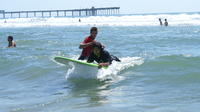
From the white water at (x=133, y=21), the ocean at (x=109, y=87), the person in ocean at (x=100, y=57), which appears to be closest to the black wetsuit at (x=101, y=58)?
the person in ocean at (x=100, y=57)

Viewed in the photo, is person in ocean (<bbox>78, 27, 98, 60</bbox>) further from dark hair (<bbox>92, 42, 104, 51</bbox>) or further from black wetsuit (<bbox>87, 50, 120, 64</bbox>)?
black wetsuit (<bbox>87, 50, 120, 64</bbox>)

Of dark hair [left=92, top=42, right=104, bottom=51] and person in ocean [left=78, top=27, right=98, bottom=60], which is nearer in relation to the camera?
dark hair [left=92, top=42, right=104, bottom=51]

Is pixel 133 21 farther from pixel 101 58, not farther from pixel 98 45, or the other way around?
pixel 98 45

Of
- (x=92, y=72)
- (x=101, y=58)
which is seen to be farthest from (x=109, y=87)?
(x=101, y=58)

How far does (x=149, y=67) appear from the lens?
39.4ft

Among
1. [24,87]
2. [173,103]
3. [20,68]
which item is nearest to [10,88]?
[24,87]

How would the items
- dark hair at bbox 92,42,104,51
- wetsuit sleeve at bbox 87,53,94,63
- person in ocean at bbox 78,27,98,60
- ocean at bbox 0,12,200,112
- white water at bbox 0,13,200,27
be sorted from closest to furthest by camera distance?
ocean at bbox 0,12,200,112
dark hair at bbox 92,42,104,51
person in ocean at bbox 78,27,98,60
wetsuit sleeve at bbox 87,53,94,63
white water at bbox 0,13,200,27

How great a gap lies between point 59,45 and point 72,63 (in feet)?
38.3

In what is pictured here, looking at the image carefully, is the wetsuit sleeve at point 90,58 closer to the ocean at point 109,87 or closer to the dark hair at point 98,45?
the dark hair at point 98,45

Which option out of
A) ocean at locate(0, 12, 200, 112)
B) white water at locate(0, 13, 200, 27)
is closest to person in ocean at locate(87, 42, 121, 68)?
ocean at locate(0, 12, 200, 112)

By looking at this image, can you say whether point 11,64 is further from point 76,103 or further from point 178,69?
point 76,103

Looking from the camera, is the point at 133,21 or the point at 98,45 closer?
the point at 98,45

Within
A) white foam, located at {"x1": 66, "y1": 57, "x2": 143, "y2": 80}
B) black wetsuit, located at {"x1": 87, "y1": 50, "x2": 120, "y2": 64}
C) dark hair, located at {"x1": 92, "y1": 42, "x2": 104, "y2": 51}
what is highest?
dark hair, located at {"x1": 92, "y1": 42, "x2": 104, "y2": 51}

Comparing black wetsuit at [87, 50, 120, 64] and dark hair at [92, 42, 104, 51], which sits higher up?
dark hair at [92, 42, 104, 51]
